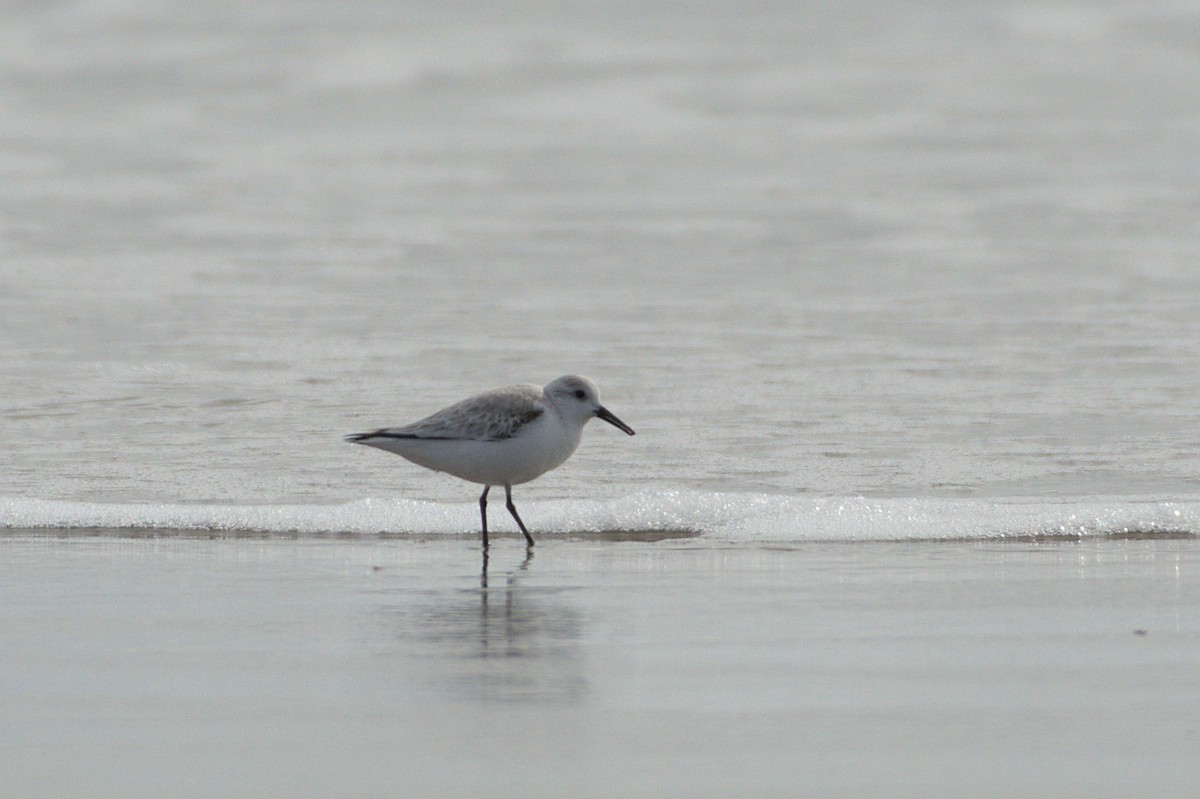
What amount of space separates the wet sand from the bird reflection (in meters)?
0.02

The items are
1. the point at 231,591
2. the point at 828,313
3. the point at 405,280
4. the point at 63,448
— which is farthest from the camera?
the point at 405,280

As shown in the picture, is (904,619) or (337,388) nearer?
(904,619)

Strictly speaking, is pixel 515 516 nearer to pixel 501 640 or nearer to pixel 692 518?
pixel 692 518

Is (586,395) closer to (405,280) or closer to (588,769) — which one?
(588,769)

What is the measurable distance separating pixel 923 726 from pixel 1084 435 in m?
8.41

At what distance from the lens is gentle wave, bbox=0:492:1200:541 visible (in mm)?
8836

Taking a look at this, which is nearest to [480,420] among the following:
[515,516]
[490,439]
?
[490,439]

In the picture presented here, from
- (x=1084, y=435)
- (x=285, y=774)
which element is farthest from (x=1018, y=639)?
(x=1084, y=435)

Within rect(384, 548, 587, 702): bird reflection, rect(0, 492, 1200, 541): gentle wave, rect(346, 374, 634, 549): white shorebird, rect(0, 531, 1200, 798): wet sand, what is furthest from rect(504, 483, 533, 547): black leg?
rect(384, 548, 587, 702): bird reflection

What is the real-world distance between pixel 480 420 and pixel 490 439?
0.13 m

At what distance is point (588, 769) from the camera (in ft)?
14.3

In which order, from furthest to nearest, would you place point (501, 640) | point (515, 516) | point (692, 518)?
point (692, 518) → point (515, 516) → point (501, 640)

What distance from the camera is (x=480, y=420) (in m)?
9.15

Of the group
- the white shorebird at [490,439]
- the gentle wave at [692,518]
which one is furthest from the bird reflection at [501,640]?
the gentle wave at [692,518]
